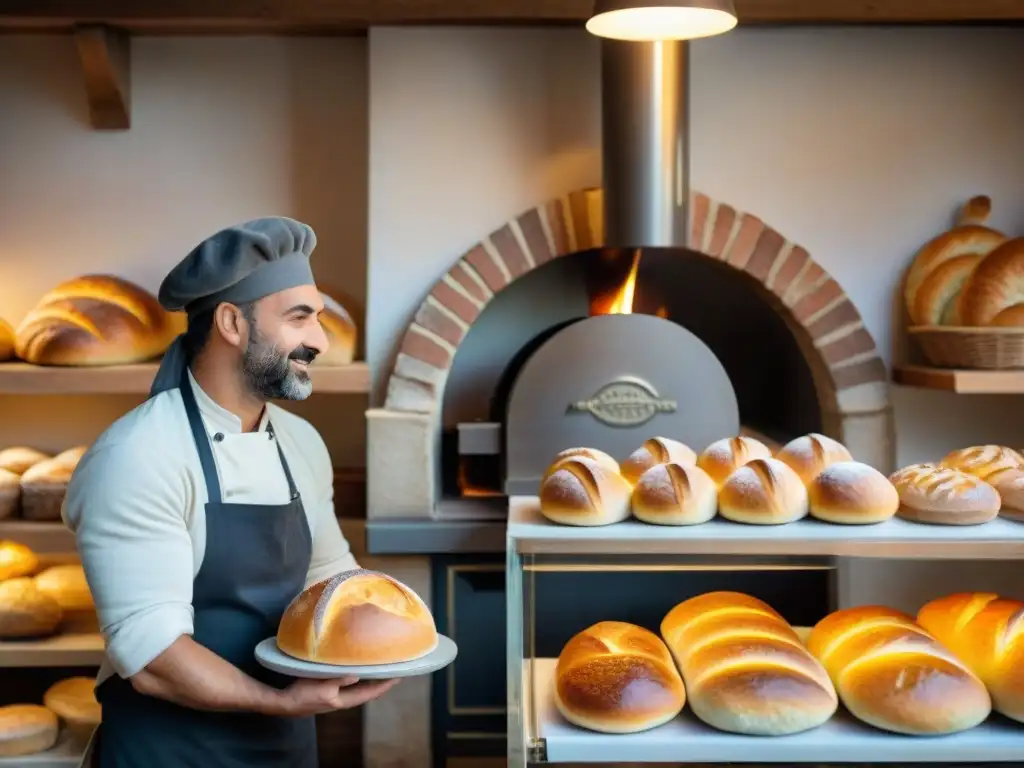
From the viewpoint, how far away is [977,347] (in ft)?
8.86

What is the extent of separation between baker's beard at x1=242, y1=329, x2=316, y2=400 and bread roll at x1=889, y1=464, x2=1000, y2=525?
1031mm

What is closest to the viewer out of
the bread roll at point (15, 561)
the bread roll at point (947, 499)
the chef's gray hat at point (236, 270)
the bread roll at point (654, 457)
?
the bread roll at point (947, 499)

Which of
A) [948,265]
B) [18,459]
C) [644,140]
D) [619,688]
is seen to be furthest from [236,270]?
[948,265]

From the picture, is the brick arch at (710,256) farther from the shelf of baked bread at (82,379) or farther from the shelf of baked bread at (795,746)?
the shelf of baked bread at (795,746)

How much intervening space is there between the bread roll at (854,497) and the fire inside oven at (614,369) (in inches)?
38.7

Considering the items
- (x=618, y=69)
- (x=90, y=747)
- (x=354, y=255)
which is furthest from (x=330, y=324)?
(x=90, y=747)

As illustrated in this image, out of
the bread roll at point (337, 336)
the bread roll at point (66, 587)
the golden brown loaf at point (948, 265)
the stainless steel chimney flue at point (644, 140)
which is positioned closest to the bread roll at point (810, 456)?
the stainless steel chimney flue at point (644, 140)

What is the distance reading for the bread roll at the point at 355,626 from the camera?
1724mm

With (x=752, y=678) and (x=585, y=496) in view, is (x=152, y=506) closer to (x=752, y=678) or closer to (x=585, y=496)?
(x=585, y=496)

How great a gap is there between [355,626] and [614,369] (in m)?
1.32

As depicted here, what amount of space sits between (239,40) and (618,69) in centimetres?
115

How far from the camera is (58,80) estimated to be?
326 cm

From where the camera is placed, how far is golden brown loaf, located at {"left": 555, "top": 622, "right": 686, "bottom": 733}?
1759mm

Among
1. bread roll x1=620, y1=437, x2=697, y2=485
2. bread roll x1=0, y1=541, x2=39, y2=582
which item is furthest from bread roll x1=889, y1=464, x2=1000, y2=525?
bread roll x1=0, y1=541, x2=39, y2=582
